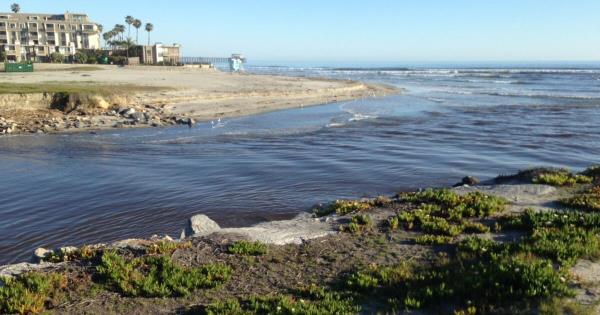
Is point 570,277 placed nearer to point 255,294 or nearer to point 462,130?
point 255,294

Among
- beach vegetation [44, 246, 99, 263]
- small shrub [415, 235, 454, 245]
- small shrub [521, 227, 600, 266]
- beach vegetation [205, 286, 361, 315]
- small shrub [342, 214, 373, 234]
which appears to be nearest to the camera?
beach vegetation [205, 286, 361, 315]

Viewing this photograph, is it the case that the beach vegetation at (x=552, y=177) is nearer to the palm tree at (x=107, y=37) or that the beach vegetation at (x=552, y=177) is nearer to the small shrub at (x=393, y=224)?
the small shrub at (x=393, y=224)

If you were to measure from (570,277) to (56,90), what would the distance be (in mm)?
39119

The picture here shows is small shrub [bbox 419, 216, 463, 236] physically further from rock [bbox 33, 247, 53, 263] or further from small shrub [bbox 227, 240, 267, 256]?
rock [bbox 33, 247, 53, 263]

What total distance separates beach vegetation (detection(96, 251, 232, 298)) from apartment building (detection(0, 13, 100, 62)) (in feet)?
425

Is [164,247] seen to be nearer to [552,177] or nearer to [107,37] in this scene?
[552,177]

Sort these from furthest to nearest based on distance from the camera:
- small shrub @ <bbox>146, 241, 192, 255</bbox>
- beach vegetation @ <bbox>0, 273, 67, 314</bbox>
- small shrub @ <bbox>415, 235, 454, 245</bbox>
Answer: small shrub @ <bbox>415, 235, 454, 245</bbox> → small shrub @ <bbox>146, 241, 192, 255</bbox> → beach vegetation @ <bbox>0, 273, 67, 314</bbox>

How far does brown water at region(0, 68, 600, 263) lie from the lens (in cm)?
1498

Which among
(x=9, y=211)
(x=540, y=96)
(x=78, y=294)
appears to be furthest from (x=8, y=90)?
(x=540, y=96)

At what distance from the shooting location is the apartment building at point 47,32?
131 meters

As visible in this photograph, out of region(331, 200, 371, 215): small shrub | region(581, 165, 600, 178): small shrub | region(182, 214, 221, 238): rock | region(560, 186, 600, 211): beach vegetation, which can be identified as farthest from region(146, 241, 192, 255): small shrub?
region(581, 165, 600, 178): small shrub

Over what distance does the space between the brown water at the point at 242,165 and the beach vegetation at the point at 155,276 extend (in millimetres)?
4798

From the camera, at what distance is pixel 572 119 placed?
37750 mm

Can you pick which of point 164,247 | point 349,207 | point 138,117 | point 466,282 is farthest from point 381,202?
point 138,117
